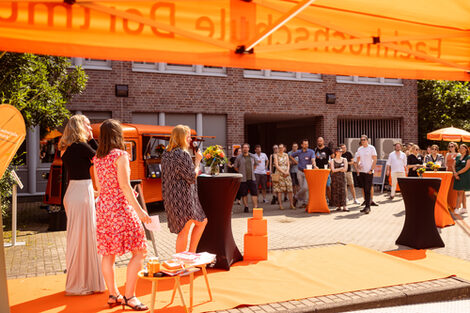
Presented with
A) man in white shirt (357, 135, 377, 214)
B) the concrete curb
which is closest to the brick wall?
man in white shirt (357, 135, 377, 214)

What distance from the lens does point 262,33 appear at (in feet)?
12.8

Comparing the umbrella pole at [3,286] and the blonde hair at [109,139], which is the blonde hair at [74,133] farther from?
the umbrella pole at [3,286]

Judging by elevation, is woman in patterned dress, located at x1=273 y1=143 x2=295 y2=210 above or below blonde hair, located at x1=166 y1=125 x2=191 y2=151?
below

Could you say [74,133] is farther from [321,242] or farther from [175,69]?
[175,69]

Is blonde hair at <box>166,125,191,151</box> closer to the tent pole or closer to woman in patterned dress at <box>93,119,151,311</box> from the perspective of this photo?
woman in patterned dress at <box>93,119,151,311</box>

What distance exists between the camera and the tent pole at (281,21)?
11.9ft

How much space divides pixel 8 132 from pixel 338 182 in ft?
31.7

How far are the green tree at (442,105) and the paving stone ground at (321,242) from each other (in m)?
14.0

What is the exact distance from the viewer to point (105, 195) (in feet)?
14.6

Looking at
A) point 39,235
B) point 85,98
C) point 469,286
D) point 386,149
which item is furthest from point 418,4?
point 386,149

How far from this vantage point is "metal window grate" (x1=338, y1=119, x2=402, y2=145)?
20906 millimetres

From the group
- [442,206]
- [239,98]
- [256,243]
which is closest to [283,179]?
[442,206]

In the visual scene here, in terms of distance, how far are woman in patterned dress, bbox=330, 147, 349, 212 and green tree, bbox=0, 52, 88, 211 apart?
23.6 ft

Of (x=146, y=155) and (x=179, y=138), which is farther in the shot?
(x=146, y=155)
